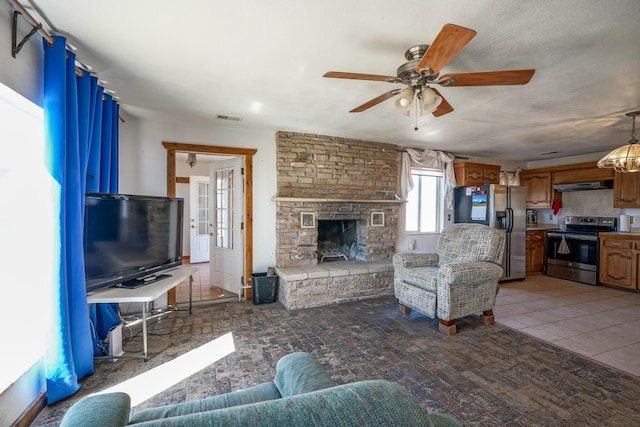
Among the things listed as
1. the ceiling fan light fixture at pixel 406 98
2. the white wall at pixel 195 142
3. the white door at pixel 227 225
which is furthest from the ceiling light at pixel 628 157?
the white door at pixel 227 225

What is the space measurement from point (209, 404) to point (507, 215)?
17.8 feet

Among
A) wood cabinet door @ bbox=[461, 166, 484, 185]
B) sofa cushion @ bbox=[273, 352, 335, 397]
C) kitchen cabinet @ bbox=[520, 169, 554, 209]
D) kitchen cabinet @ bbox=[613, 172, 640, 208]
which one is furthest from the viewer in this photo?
kitchen cabinet @ bbox=[520, 169, 554, 209]

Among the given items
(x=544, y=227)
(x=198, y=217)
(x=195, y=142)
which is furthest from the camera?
(x=198, y=217)

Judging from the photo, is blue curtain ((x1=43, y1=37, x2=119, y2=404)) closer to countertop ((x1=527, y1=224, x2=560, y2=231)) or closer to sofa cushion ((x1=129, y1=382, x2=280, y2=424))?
sofa cushion ((x1=129, y1=382, x2=280, y2=424))

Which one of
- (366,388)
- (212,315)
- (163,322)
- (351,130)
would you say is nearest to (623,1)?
(366,388)

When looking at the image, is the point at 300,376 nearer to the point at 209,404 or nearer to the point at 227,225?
the point at 209,404

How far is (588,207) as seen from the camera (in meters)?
5.46

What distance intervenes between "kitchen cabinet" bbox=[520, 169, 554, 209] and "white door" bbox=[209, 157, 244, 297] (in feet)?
18.4

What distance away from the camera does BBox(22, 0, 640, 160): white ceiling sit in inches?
62.2

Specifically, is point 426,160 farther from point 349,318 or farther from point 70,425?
point 70,425

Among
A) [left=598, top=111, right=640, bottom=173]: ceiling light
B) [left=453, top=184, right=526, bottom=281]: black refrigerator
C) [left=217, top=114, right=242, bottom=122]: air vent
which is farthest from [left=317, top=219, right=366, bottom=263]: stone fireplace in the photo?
[left=598, top=111, right=640, bottom=173]: ceiling light

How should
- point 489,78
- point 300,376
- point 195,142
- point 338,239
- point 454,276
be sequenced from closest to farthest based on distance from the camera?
point 300,376
point 489,78
point 454,276
point 195,142
point 338,239

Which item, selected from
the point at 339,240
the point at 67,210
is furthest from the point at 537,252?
the point at 67,210

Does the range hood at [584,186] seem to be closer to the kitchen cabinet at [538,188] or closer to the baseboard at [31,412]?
the kitchen cabinet at [538,188]
